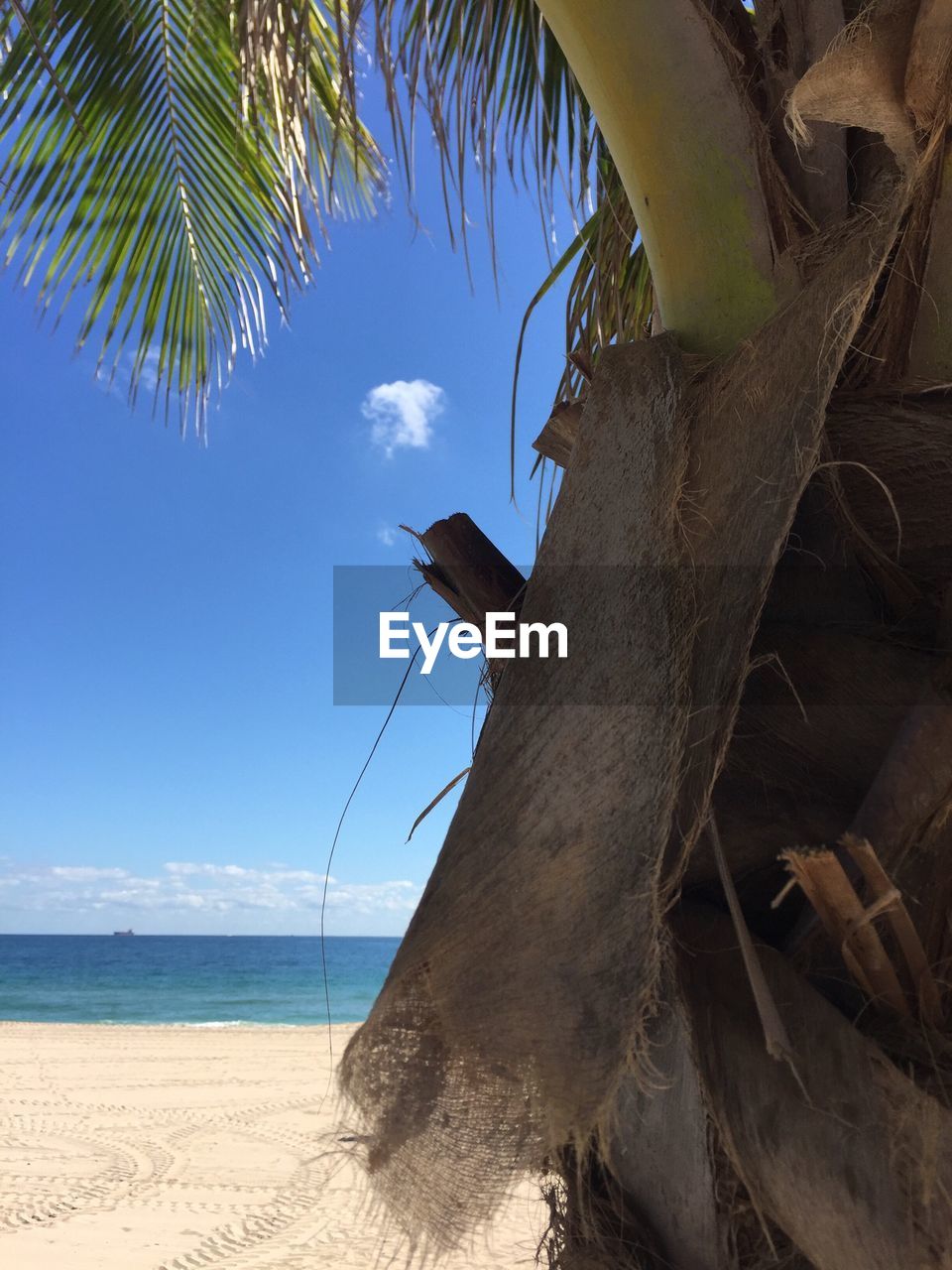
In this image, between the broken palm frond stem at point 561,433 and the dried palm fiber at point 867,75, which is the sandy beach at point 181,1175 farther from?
the dried palm fiber at point 867,75

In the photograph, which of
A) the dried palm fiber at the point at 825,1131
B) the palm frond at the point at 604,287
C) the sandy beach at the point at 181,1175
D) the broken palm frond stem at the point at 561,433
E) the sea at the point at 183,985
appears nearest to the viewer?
the dried palm fiber at the point at 825,1131

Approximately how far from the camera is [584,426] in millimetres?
1103

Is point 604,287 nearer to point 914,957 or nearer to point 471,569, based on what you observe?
point 471,569

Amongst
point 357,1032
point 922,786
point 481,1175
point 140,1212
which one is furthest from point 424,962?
point 140,1212

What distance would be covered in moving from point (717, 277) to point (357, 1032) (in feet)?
2.92

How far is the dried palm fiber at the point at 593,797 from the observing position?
866 mm

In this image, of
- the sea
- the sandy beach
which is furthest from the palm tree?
the sea

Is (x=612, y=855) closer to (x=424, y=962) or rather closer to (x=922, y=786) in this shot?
(x=424, y=962)

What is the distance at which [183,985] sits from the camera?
30.0 meters

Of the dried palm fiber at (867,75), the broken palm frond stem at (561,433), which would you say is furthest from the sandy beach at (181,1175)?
the dried palm fiber at (867,75)

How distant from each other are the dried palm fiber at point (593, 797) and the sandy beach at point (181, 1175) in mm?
120

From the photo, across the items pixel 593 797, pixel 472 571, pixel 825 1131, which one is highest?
pixel 472 571

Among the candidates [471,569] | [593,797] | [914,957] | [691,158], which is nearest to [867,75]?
[691,158]

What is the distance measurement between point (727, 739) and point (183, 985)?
32.2m
